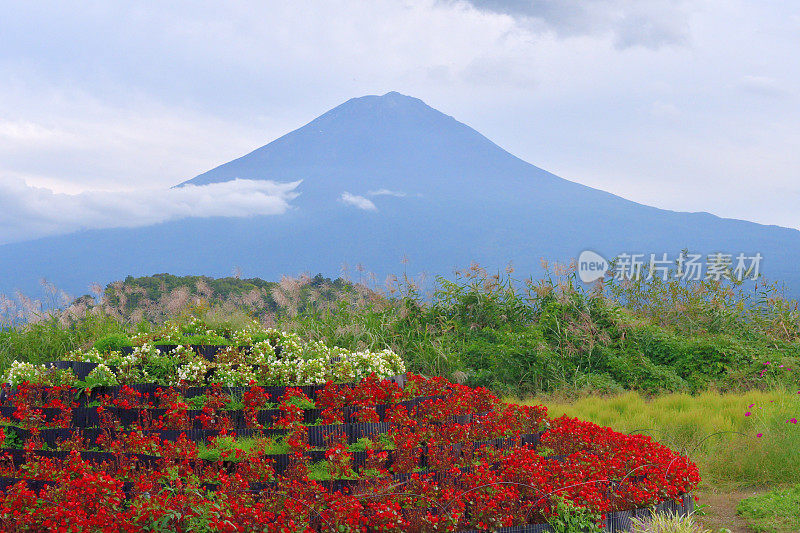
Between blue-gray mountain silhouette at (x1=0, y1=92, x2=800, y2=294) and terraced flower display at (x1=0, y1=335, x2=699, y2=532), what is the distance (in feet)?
232

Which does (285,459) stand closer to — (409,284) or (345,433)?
(345,433)

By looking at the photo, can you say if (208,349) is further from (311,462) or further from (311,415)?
(311,462)

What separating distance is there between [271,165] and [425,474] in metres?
101

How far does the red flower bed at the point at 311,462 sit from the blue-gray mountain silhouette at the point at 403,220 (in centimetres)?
7116

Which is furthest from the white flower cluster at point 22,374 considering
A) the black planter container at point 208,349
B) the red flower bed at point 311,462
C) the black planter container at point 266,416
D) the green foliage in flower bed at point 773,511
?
the green foliage in flower bed at point 773,511

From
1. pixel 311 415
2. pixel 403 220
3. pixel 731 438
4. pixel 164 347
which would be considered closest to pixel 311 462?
pixel 311 415

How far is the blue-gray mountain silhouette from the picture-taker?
85.0 metres

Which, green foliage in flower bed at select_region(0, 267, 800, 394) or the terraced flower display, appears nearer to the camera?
the terraced flower display

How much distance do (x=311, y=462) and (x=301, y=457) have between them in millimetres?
420

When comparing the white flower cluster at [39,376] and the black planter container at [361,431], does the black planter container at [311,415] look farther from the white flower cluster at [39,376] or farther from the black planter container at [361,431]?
the white flower cluster at [39,376]

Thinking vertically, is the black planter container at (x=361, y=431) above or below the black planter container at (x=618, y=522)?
above

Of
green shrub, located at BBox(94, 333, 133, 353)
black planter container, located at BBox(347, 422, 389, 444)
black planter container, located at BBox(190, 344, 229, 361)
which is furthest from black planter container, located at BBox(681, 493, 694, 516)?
green shrub, located at BBox(94, 333, 133, 353)

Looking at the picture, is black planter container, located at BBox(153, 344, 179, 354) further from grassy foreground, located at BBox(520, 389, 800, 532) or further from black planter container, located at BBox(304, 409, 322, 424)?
grassy foreground, located at BBox(520, 389, 800, 532)

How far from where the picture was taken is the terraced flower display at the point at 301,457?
402cm
